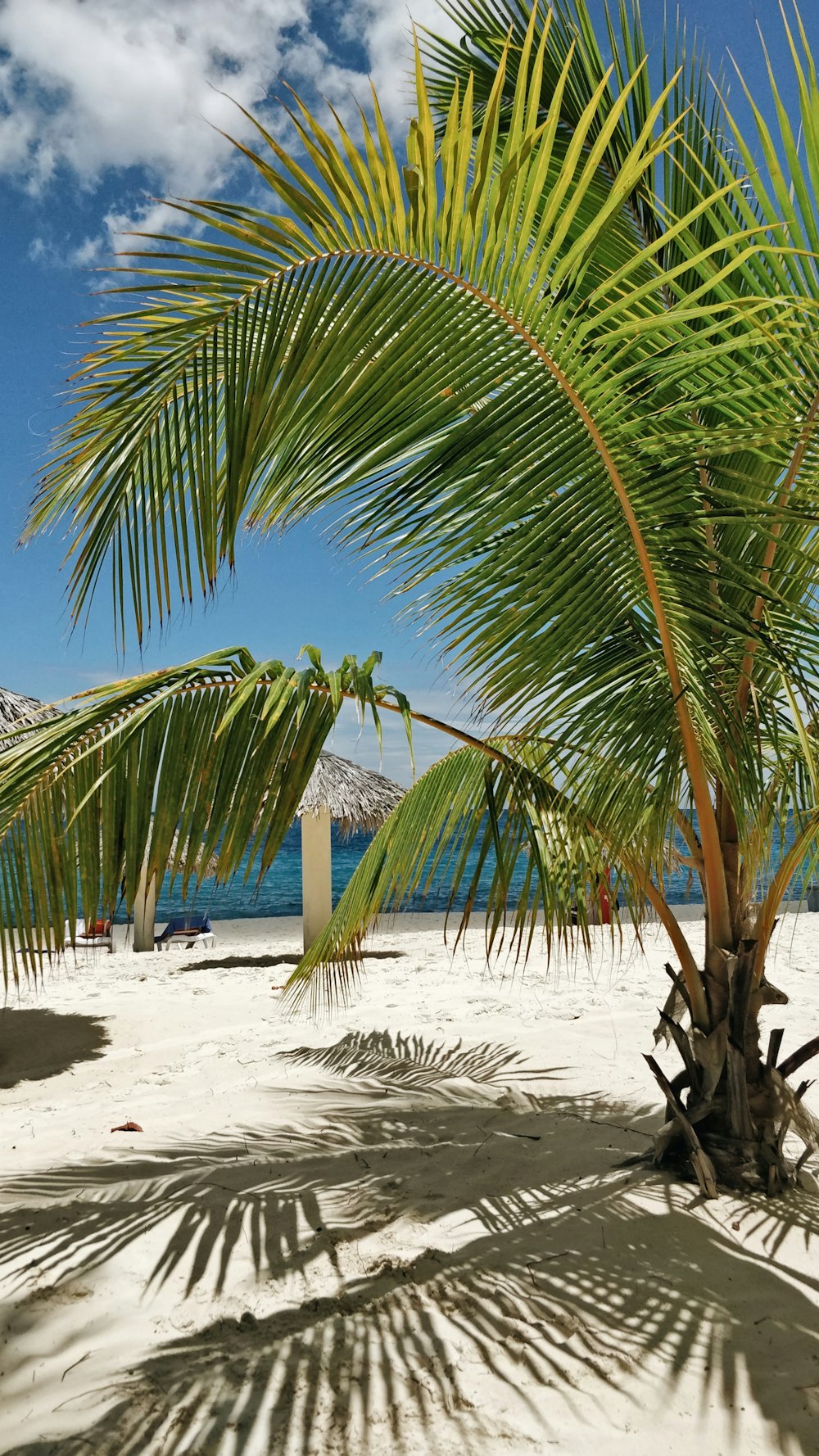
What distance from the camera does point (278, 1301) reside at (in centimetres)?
225

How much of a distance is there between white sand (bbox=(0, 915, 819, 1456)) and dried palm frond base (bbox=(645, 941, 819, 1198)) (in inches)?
4.0

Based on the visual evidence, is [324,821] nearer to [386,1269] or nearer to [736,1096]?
[736,1096]

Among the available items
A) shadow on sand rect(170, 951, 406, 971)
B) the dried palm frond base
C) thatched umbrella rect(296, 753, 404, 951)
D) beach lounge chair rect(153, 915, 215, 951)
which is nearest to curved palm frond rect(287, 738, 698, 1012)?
the dried palm frond base

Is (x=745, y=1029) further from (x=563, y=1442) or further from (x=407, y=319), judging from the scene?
(x=407, y=319)

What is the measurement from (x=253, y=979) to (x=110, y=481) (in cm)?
523

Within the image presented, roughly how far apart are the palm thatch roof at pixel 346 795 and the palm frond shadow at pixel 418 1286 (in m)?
5.55

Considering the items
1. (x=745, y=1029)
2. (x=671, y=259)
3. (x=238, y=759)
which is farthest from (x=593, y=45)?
(x=745, y=1029)

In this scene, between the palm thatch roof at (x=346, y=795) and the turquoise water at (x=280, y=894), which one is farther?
the turquoise water at (x=280, y=894)

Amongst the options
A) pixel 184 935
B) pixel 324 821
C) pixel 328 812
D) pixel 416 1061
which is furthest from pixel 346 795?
pixel 416 1061

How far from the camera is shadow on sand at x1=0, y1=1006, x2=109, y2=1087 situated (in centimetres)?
466

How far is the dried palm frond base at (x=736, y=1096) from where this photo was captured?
2652 mm

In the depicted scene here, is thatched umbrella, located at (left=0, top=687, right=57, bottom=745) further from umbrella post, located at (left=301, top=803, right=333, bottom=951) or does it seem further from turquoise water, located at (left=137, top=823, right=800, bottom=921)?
turquoise water, located at (left=137, top=823, right=800, bottom=921)

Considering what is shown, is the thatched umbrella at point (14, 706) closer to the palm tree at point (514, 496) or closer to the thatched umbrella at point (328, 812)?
the thatched umbrella at point (328, 812)

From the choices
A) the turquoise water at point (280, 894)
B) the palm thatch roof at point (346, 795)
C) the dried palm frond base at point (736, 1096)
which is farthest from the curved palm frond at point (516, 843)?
the turquoise water at point (280, 894)
